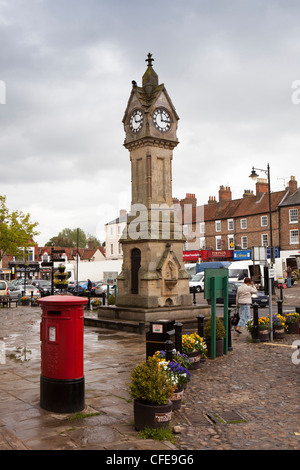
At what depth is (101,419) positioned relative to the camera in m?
5.97

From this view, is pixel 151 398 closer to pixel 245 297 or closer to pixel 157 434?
pixel 157 434

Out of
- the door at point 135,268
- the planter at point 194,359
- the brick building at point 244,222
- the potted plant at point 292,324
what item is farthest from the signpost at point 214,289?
the brick building at point 244,222

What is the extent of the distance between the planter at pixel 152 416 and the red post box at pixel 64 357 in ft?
3.69

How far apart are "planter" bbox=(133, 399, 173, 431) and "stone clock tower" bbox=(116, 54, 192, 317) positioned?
31.7ft

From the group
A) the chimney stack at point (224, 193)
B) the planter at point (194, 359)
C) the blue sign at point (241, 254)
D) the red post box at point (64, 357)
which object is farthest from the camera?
the chimney stack at point (224, 193)

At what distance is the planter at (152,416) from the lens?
216 inches

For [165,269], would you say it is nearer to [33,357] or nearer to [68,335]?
[33,357]

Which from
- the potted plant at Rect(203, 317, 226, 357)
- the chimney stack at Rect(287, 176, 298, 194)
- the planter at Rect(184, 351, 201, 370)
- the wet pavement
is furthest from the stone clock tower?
the chimney stack at Rect(287, 176, 298, 194)

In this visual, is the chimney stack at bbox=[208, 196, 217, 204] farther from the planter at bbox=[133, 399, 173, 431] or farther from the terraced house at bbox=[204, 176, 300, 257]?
the planter at bbox=[133, 399, 173, 431]

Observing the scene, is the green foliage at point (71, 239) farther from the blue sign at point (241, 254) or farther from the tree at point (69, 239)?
the blue sign at point (241, 254)

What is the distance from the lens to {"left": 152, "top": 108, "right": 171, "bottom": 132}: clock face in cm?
1628

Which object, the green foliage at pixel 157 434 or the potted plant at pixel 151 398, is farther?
the potted plant at pixel 151 398

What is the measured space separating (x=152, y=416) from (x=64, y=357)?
5.01 ft

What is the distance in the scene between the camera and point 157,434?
17.6 feet
